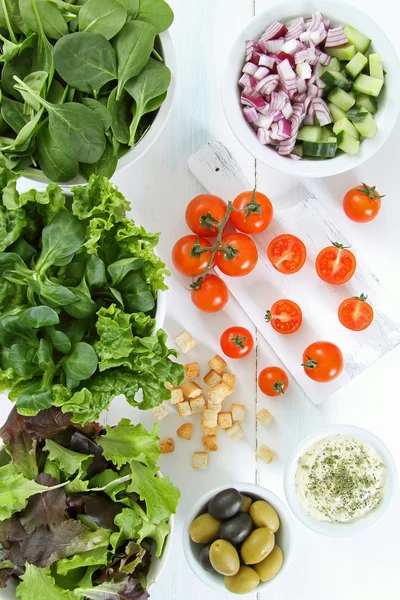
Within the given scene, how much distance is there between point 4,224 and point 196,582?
99 centimetres

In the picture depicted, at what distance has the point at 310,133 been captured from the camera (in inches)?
62.1

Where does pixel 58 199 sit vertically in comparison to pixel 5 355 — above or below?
above

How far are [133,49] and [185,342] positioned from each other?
0.68 meters

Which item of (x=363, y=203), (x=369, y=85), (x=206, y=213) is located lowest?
(x=206, y=213)

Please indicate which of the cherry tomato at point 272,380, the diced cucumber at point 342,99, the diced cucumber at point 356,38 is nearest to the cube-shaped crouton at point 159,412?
the cherry tomato at point 272,380

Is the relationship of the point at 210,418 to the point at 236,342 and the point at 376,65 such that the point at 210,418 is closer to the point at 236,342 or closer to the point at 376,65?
the point at 236,342

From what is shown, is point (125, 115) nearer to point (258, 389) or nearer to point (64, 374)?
point (64, 374)

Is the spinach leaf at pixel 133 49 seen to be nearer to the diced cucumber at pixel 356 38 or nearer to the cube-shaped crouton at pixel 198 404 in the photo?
the diced cucumber at pixel 356 38

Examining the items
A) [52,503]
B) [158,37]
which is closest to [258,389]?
[52,503]

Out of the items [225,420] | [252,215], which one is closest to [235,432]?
[225,420]

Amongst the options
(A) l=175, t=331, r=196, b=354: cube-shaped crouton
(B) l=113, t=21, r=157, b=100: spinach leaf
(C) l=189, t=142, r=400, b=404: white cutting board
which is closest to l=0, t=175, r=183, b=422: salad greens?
(B) l=113, t=21, r=157, b=100: spinach leaf

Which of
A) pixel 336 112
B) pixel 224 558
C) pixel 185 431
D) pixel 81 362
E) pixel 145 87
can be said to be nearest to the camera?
pixel 81 362

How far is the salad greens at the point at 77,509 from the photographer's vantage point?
1.37 m

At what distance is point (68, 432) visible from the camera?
58.4 inches
